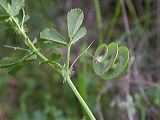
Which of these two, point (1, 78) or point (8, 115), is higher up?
point (1, 78)

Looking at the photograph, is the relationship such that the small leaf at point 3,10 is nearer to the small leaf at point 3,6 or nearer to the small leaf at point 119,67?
the small leaf at point 3,6

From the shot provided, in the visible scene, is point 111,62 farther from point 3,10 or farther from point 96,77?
point 96,77

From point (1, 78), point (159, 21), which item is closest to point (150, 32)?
point (159, 21)

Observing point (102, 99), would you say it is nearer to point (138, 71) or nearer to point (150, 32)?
point (138, 71)

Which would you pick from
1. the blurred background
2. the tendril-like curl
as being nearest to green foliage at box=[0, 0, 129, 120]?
the tendril-like curl

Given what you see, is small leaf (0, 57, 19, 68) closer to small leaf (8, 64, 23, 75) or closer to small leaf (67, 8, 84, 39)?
small leaf (8, 64, 23, 75)
